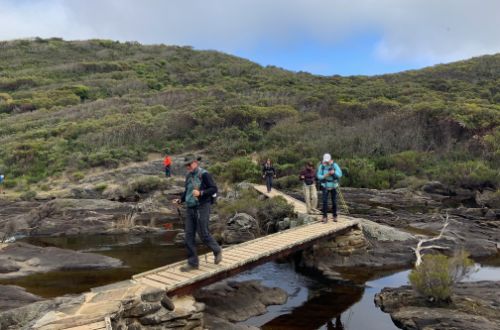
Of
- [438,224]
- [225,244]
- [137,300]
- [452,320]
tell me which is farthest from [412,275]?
[438,224]

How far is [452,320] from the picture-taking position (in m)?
8.48

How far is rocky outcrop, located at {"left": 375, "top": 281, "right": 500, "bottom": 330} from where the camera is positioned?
8.42 metres

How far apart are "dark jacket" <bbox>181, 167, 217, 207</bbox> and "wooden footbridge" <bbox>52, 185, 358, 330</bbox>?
4.76ft

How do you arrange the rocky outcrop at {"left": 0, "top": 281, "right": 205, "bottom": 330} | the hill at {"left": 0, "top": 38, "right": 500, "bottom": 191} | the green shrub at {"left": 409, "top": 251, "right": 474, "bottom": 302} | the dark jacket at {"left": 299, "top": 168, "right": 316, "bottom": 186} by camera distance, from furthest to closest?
the hill at {"left": 0, "top": 38, "right": 500, "bottom": 191} → the dark jacket at {"left": 299, "top": 168, "right": 316, "bottom": 186} → the green shrub at {"left": 409, "top": 251, "right": 474, "bottom": 302} → the rocky outcrop at {"left": 0, "top": 281, "right": 205, "bottom": 330}

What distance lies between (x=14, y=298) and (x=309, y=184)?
894 centimetres

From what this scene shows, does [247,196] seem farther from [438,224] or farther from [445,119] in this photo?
[445,119]

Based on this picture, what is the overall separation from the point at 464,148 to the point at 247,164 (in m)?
14.4

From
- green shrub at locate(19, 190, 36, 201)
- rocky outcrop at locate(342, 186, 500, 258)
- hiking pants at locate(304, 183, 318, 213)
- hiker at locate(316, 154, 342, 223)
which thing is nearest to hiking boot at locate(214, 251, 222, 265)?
hiker at locate(316, 154, 342, 223)

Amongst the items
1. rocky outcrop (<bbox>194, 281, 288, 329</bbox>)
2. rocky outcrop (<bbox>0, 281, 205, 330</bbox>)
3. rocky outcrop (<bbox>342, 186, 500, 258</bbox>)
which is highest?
rocky outcrop (<bbox>0, 281, 205, 330</bbox>)

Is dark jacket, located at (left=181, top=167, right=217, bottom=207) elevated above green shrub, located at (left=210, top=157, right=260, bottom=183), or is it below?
above

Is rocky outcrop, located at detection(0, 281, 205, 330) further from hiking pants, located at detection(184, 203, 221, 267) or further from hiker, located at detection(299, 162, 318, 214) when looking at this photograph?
hiker, located at detection(299, 162, 318, 214)

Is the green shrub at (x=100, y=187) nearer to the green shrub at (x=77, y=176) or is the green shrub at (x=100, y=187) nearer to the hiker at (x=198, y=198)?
the green shrub at (x=77, y=176)

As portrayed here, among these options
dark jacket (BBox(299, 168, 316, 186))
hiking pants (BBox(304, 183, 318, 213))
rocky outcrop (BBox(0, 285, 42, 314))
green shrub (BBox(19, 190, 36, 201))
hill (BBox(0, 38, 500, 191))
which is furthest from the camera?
hill (BBox(0, 38, 500, 191))

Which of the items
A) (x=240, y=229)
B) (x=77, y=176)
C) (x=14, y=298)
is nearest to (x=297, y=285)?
(x=240, y=229)
